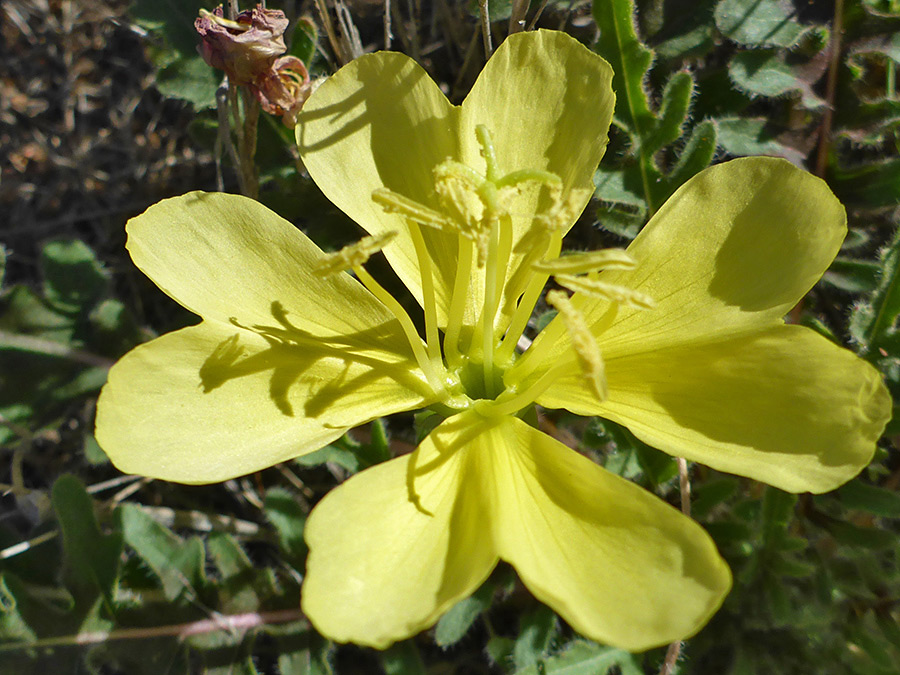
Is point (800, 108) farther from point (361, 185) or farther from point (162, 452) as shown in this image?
point (162, 452)


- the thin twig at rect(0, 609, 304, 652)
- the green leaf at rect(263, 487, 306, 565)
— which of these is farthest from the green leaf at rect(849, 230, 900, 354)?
the thin twig at rect(0, 609, 304, 652)

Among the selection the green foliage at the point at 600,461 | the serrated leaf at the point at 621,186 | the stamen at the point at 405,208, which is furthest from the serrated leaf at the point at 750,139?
the stamen at the point at 405,208

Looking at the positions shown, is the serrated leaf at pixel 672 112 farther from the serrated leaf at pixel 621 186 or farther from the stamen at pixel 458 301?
the stamen at pixel 458 301

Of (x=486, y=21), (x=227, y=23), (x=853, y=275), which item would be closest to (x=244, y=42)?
(x=227, y=23)

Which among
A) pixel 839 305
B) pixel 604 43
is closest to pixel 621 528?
pixel 604 43

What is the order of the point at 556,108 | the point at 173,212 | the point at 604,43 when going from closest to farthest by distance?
the point at 173,212, the point at 556,108, the point at 604,43

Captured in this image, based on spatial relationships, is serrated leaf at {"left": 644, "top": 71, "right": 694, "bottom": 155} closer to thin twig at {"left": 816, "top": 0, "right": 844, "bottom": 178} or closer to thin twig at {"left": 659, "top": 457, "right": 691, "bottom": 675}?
thin twig at {"left": 816, "top": 0, "right": 844, "bottom": 178}
